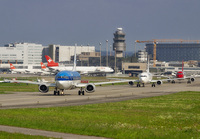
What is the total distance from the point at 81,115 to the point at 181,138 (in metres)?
12.3

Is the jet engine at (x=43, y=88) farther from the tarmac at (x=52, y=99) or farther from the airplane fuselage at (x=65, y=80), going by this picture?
the airplane fuselage at (x=65, y=80)

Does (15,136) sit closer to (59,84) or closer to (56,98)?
(56,98)

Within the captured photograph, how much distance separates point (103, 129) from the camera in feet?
90.5

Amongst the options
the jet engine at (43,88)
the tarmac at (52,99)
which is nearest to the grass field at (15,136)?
the tarmac at (52,99)

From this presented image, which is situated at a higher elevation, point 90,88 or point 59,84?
point 59,84

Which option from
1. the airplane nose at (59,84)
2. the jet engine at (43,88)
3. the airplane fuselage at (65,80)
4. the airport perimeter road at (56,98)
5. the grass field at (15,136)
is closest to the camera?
the grass field at (15,136)

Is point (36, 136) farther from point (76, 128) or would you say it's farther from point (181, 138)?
point (181, 138)

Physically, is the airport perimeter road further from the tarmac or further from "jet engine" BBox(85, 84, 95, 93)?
"jet engine" BBox(85, 84, 95, 93)

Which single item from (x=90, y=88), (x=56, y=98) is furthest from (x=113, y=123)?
(x=90, y=88)

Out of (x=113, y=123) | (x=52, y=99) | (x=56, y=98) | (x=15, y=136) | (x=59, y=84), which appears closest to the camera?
(x=15, y=136)

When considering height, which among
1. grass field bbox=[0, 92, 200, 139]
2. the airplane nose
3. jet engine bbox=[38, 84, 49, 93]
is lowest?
grass field bbox=[0, 92, 200, 139]

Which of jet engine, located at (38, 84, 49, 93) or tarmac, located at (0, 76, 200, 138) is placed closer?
tarmac, located at (0, 76, 200, 138)

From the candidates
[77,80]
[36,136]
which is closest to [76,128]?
[36,136]

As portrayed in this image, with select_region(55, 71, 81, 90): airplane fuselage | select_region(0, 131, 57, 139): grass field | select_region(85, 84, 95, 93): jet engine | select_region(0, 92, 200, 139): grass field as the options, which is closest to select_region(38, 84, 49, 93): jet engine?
select_region(55, 71, 81, 90): airplane fuselage
